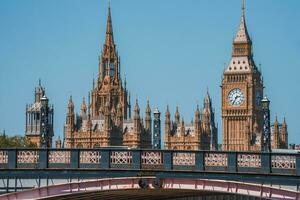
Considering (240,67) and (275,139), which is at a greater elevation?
(240,67)

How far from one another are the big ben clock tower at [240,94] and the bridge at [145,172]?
133977 millimetres

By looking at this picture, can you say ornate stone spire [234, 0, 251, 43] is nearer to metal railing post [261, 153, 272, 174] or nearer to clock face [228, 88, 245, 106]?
clock face [228, 88, 245, 106]

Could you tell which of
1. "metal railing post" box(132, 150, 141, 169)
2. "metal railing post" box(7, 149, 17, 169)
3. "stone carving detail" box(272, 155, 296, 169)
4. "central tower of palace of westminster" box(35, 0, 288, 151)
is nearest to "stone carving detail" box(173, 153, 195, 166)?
"metal railing post" box(132, 150, 141, 169)

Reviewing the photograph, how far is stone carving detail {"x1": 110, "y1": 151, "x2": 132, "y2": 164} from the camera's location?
46.6 meters

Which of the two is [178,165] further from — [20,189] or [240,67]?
[240,67]

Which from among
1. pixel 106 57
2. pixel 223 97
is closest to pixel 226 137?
pixel 223 97

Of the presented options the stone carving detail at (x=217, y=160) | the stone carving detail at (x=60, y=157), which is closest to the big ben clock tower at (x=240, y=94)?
the stone carving detail at (x=60, y=157)

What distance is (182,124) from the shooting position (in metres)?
170

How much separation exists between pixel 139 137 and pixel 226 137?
22565 millimetres

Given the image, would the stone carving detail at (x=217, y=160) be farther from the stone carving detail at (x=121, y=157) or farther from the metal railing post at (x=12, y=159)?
the metal railing post at (x=12, y=159)

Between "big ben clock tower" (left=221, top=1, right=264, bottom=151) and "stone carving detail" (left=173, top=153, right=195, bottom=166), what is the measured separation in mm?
134277

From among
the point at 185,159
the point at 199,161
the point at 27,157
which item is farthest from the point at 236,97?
the point at 199,161

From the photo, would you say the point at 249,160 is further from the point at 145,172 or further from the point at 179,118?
the point at 179,118

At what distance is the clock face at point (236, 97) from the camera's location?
606ft
